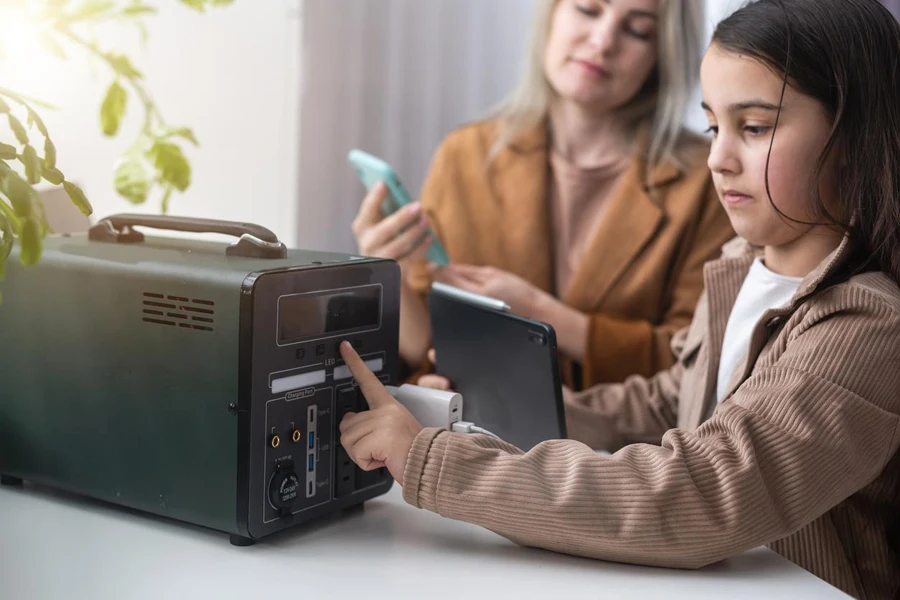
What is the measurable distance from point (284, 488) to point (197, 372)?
12cm

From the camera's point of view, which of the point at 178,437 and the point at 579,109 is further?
the point at 579,109

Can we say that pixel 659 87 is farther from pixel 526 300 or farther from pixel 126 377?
pixel 126 377

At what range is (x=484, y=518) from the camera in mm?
768

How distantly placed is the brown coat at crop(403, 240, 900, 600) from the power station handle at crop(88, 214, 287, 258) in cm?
22

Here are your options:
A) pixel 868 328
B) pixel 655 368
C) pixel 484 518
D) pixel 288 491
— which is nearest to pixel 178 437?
pixel 288 491

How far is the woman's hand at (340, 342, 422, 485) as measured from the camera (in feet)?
2.64

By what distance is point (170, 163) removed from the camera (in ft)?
3.31

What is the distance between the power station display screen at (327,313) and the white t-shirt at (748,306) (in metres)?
0.39

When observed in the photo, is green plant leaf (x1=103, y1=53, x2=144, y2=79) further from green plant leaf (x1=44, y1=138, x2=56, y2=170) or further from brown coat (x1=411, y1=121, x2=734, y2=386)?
brown coat (x1=411, y1=121, x2=734, y2=386)

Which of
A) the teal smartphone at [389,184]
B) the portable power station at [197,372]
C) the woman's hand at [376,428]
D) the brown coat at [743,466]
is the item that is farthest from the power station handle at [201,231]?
the teal smartphone at [389,184]

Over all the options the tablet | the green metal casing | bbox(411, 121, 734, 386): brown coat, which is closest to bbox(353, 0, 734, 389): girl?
bbox(411, 121, 734, 386): brown coat

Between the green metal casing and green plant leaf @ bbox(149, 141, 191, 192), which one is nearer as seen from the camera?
the green metal casing

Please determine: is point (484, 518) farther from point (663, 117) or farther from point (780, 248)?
point (663, 117)

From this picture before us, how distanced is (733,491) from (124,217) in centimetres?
63
